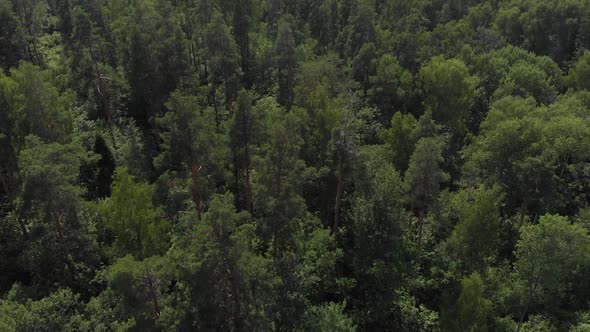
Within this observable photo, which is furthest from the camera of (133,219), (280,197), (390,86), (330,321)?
(390,86)

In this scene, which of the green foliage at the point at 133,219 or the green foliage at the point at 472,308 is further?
the green foliage at the point at 133,219

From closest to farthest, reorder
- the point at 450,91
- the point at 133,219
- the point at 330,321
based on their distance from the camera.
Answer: the point at 330,321, the point at 133,219, the point at 450,91

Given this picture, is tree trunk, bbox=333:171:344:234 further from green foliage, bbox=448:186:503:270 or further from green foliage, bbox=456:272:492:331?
green foliage, bbox=456:272:492:331

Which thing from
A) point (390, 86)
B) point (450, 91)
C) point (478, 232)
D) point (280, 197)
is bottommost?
point (478, 232)

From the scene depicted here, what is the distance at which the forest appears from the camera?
28.3 meters

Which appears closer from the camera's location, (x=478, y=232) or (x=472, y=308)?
(x=472, y=308)

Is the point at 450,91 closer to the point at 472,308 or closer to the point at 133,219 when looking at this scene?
the point at 472,308

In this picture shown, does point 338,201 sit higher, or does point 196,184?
point 196,184

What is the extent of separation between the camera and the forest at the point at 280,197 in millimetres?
28297

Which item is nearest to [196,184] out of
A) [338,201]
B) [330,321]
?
[338,201]

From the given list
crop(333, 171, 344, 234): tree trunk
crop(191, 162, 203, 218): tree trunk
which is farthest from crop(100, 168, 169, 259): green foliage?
crop(333, 171, 344, 234): tree trunk

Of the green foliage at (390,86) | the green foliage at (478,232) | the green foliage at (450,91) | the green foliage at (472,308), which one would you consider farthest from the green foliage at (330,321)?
the green foliage at (390,86)

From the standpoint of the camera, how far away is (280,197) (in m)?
32.8

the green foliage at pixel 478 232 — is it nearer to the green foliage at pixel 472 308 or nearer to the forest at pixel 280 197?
the forest at pixel 280 197
